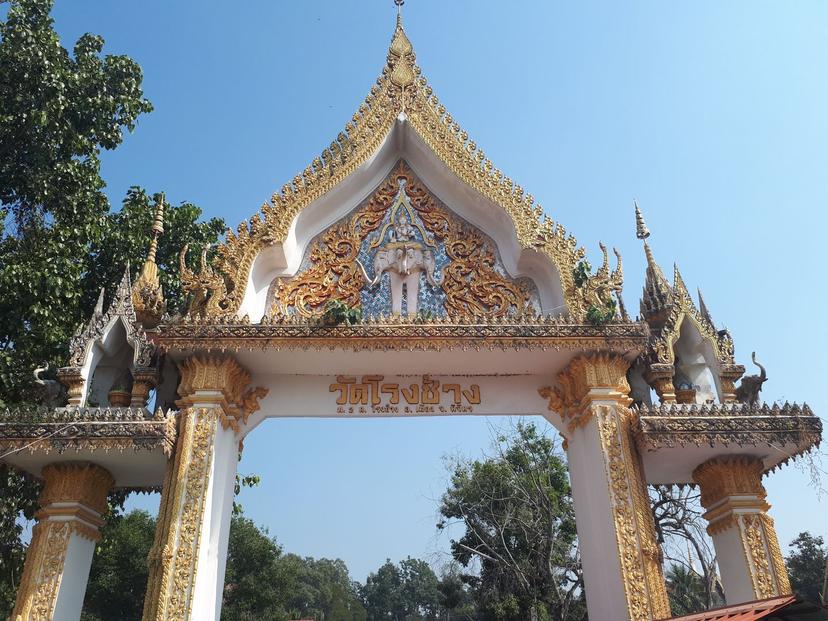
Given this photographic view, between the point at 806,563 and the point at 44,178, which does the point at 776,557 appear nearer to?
the point at 44,178

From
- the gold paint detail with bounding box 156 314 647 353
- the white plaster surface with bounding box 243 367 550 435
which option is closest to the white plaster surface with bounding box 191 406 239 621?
the white plaster surface with bounding box 243 367 550 435

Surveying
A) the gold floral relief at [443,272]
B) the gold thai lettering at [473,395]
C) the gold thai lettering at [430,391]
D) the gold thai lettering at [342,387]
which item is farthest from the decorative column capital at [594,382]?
the gold thai lettering at [342,387]

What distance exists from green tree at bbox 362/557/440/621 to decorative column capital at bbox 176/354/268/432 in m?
52.1

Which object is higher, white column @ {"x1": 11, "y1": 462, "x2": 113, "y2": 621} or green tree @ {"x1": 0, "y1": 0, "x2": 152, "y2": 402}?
green tree @ {"x1": 0, "y1": 0, "x2": 152, "y2": 402}

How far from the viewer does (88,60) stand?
40.4ft

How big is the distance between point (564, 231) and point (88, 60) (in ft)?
31.2

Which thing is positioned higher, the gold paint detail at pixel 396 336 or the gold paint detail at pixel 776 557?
the gold paint detail at pixel 396 336

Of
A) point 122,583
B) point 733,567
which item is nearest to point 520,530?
point 733,567

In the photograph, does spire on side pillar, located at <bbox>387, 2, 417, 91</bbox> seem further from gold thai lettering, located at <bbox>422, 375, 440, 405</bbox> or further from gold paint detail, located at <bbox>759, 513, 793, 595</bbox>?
gold paint detail, located at <bbox>759, 513, 793, 595</bbox>

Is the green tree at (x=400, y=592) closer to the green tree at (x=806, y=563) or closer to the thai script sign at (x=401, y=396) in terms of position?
the green tree at (x=806, y=563)

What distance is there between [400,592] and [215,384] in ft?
190

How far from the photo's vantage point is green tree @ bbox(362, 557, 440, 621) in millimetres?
57656

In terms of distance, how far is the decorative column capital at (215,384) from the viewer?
314 inches

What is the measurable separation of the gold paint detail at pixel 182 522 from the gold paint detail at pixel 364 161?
4.87 feet
